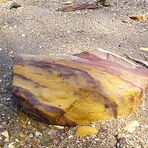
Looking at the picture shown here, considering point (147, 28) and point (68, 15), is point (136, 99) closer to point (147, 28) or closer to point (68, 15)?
point (147, 28)

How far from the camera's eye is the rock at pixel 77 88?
149 cm

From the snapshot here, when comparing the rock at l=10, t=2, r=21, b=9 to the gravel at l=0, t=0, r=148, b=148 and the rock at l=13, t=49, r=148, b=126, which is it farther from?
the rock at l=13, t=49, r=148, b=126

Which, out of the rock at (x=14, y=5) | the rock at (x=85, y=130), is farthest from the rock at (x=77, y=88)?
the rock at (x=14, y=5)

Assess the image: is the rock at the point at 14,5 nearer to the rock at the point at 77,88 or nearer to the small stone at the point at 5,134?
Answer: the rock at the point at 77,88

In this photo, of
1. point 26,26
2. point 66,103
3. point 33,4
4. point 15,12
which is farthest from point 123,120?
point 33,4

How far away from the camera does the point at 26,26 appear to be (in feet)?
8.10

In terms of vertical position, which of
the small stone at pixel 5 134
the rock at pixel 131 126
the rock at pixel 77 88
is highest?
the rock at pixel 77 88

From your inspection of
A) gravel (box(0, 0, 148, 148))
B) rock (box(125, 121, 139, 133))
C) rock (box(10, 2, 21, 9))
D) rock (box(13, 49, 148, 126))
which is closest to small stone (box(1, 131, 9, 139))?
gravel (box(0, 0, 148, 148))

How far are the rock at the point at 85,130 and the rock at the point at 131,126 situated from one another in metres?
0.13

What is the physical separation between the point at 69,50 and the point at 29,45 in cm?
27

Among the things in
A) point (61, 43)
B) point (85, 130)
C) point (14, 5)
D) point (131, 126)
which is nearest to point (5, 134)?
point (85, 130)

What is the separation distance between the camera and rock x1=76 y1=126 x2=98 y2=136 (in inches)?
59.1

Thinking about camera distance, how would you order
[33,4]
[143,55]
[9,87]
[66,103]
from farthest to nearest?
[33,4] < [143,55] < [9,87] < [66,103]

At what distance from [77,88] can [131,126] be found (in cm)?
27
